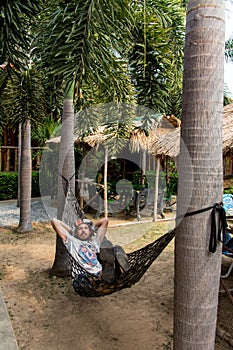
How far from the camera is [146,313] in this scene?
2711 millimetres

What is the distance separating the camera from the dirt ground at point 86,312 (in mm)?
2281

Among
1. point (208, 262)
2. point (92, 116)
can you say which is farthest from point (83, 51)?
point (92, 116)

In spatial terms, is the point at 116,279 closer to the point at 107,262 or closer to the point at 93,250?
the point at 107,262

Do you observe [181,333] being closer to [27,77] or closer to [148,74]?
[148,74]

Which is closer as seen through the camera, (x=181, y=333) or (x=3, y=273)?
(x=181, y=333)

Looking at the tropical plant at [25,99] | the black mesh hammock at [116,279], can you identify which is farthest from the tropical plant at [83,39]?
the tropical plant at [25,99]

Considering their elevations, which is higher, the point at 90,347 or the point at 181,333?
the point at 181,333

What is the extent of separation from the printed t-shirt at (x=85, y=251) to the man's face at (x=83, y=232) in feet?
0.13

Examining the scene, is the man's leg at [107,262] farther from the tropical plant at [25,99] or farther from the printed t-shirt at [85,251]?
the tropical plant at [25,99]

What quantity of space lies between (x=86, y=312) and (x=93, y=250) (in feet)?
1.80

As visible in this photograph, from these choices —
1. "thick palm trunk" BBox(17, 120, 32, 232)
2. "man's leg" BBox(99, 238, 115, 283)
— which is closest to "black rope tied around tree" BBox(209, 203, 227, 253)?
"man's leg" BBox(99, 238, 115, 283)

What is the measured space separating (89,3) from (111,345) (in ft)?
7.49

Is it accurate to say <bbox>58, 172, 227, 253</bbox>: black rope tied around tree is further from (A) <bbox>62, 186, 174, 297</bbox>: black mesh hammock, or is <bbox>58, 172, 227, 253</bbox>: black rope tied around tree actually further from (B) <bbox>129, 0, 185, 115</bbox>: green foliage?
(B) <bbox>129, 0, 185, 115</bbox>: green foliage

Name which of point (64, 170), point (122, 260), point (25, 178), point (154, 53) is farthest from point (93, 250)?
point (25, 178)
